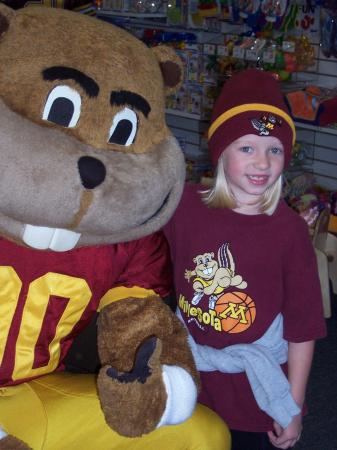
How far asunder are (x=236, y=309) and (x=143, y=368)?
1.05 feet

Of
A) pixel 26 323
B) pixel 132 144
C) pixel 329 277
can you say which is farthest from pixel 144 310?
pixel 329 277

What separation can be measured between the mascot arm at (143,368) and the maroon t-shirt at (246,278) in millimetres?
135

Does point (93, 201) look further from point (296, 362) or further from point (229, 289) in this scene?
point (296, 362)

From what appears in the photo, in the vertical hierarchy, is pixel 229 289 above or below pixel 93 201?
below

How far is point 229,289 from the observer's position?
1344 millimetres

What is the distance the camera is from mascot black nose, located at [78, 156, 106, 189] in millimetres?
991

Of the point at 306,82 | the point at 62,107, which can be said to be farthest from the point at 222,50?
the point at 62,107

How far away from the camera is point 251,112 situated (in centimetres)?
132

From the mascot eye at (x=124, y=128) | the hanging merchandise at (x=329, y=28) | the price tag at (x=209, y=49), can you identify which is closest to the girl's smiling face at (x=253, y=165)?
the mascot eye at (x=124, y=128)

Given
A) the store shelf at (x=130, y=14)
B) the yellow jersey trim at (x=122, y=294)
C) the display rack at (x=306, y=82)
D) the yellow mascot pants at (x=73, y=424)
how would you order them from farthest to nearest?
the store shelf at (x=130, y=14) → the display rack at (x=306, y=82) → the yellow jersey trim at (x=122, y=294) → the yellow mascot pants at (x=73, y=424)

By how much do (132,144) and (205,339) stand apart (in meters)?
0.47

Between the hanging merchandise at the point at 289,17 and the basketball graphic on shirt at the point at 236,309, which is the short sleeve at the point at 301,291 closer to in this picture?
the basketball graphic on shirt at the point at 236,309

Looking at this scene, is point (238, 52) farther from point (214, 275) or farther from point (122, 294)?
point (122, 294)

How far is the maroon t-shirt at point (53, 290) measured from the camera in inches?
45.9
